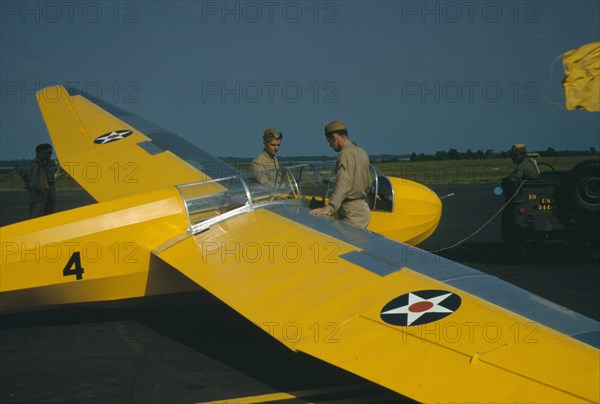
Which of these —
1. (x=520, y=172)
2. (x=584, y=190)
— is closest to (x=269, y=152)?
(x=520, y=172)

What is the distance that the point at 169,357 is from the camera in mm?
6668

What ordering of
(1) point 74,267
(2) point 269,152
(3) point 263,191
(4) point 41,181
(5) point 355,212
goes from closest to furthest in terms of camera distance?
(1) point 74,267 → (5) point 355,212 → (3) point 263,191 → (2) point 269,152 → (4) point 41,181

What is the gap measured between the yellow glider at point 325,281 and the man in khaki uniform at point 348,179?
0.32 m

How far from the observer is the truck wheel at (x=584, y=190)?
1070 cm

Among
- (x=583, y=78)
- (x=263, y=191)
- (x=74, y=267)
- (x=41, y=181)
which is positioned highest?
(x=583, y=78)

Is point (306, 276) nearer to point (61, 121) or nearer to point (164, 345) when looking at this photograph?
point (164, 345)

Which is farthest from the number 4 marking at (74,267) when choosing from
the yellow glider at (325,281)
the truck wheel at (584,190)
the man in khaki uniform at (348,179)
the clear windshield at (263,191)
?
the truck wheel at (584,190)

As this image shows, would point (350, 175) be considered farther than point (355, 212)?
No

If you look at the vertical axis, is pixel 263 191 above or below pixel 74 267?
above

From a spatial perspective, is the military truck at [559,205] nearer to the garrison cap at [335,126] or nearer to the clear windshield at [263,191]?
the clear windshield at [263,191]

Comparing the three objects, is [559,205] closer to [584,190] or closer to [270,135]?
[584,190]

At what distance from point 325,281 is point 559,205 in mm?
6694

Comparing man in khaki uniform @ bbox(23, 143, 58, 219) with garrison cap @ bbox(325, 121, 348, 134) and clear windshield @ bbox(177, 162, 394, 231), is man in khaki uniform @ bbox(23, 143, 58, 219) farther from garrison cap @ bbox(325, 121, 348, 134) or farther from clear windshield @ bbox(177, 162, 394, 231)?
garrison cap @ bbox(325, 121, 348, 134)

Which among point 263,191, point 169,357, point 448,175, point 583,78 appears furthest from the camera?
point 448,175
